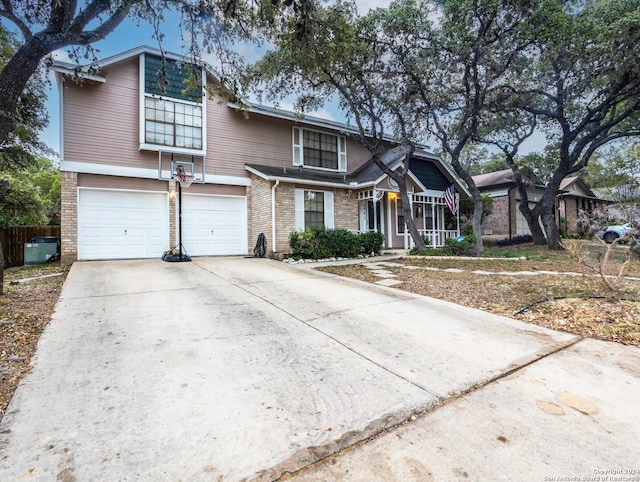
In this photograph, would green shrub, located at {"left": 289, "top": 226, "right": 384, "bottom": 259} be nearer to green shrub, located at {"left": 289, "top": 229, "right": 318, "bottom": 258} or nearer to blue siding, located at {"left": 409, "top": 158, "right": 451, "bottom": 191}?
green shrub, located at {"left": 289, "top": 229, "right": 318, "bottom": 258}

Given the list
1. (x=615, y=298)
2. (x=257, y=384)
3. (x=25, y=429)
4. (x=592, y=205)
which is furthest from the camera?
(x=592, y=205)

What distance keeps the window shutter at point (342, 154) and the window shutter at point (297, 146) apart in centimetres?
195

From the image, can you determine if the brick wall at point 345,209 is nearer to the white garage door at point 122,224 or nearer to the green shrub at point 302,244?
the green shrub at point 302,244

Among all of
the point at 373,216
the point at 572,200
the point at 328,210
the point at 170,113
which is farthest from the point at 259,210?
the point at 572,200

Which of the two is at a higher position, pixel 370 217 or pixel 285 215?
pixel 370 217

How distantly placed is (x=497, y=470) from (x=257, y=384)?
1582mm

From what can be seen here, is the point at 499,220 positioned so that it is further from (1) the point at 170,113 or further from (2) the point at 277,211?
(1) the point at 170,113

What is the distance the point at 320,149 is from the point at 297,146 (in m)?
1.14

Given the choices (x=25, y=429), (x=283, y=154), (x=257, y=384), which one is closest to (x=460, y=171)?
(x=283, y=154)

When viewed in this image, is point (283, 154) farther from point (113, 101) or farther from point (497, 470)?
point (497, 470)

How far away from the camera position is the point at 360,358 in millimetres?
2891

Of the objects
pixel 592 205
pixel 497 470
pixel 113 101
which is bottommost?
pixel 497 470

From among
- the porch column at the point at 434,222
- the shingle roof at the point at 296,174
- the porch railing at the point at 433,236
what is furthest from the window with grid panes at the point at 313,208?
the porch column at the point at 434,222

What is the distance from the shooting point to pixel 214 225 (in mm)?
11625
